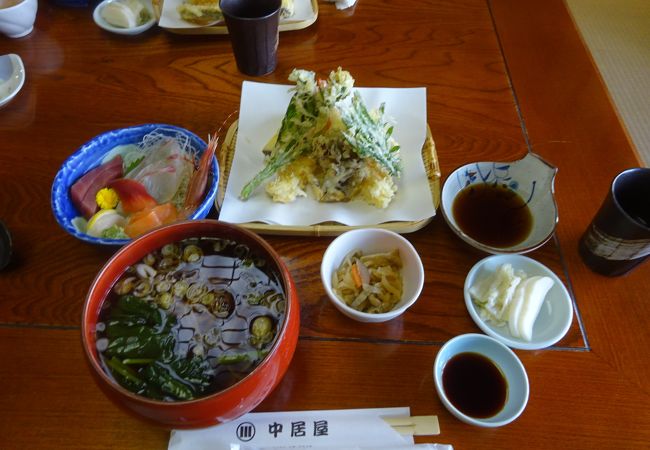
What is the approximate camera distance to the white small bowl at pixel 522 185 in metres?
1.10

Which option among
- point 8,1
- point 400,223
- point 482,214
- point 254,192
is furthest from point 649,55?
point 8,1

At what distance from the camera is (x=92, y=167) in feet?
3.85

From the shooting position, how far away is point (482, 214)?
3.89 feet

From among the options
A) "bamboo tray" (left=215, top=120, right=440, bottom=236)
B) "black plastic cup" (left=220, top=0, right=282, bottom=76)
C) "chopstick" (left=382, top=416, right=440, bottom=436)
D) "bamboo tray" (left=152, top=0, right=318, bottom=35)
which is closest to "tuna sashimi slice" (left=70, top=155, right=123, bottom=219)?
→ "bamboo tray" (left=215, top=120, right=440, bottom=236)

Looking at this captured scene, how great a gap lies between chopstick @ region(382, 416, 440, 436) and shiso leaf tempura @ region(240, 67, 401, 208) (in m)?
0.50

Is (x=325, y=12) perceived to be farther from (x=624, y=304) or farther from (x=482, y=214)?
(x=624, y=304)

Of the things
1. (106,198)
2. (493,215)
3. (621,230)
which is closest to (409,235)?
(493,215)

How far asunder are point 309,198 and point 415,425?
0.59 metres

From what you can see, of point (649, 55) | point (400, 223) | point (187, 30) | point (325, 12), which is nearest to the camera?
point (400, 223)

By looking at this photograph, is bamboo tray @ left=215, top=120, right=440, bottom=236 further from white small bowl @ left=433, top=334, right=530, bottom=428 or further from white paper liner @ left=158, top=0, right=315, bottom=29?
white paper liner @ left=158, top=0, right=315, bottom=29

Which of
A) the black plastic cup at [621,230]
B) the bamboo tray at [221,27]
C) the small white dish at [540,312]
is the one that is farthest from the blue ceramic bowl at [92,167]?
the black plastic cup at [621,230]

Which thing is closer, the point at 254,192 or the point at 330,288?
the point at 330,288

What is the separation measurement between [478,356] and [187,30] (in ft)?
4.43

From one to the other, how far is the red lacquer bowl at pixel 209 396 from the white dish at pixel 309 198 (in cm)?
27
